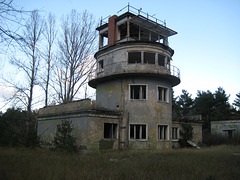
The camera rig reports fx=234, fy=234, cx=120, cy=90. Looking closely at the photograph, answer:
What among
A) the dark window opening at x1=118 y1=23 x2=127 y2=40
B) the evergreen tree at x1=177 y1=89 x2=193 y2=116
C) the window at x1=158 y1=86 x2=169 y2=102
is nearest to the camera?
the window at x1=158 y1=86 x2=169 y2=102

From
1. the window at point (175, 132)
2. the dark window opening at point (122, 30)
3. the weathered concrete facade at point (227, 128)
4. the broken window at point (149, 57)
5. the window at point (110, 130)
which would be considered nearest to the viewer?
the window at point (110, 130)

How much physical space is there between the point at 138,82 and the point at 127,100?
6.32 feet

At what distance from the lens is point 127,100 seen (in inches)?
823

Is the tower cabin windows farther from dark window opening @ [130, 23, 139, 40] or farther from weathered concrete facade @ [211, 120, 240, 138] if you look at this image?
weathered concrete facade @ [211, 120, 240, 138]

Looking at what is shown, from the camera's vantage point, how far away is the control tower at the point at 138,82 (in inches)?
808

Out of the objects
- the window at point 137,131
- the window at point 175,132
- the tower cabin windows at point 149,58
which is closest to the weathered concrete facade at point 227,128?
the window at point 175,132

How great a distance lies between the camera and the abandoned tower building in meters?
18.9

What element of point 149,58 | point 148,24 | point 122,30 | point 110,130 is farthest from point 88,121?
point 122,30

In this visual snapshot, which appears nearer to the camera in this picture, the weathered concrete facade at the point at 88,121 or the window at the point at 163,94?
the weathered concrete facade at the point at 88,121

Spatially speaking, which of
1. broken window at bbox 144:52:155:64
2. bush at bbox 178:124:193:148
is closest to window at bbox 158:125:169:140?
bush at bbox 178:124:193:148

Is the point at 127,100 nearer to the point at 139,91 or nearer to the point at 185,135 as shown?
the point at 139,91

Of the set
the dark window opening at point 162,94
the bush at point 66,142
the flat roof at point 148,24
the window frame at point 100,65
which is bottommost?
the bush at point 66,142

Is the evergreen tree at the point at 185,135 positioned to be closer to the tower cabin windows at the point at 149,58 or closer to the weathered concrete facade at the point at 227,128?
the tower cabin windows at the point at 149,58

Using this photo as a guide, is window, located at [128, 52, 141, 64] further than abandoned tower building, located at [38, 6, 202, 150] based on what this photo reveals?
Yes
